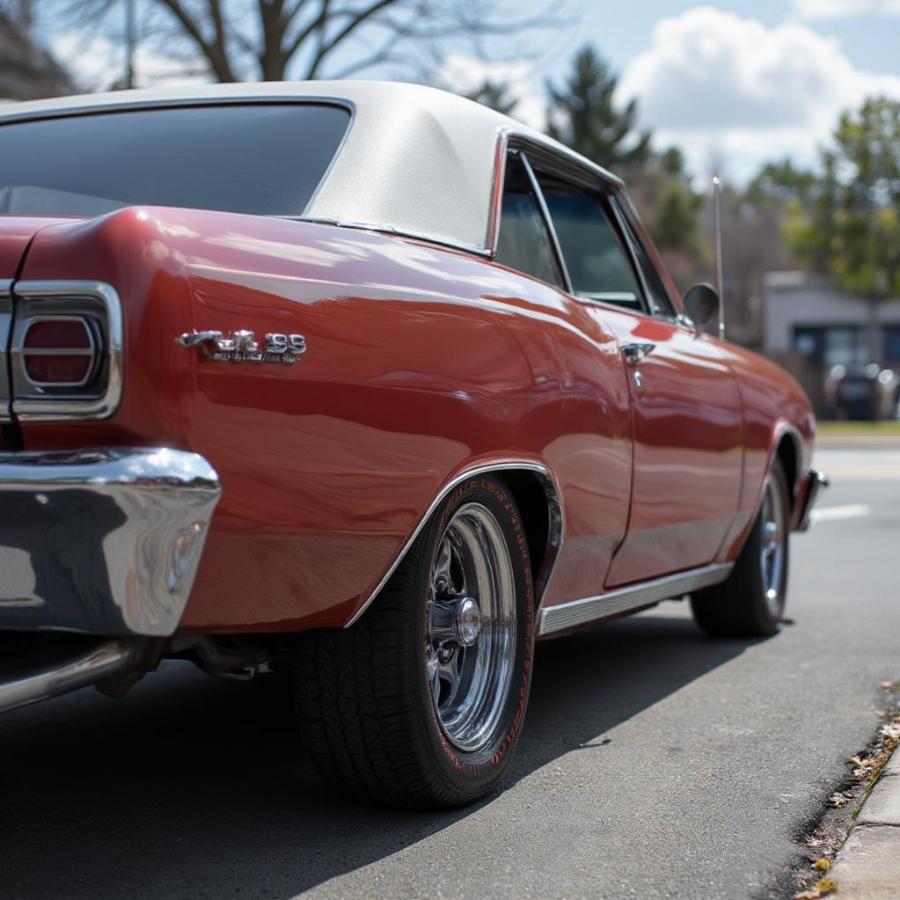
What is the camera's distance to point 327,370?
290 centimetres

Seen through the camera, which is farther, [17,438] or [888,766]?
[888,766]

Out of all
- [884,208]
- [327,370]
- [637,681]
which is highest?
[884,208]

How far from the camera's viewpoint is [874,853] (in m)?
3.12

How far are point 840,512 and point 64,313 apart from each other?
33.7ft

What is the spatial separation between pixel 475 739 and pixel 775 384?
9.69ft

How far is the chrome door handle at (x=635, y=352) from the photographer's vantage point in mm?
4391

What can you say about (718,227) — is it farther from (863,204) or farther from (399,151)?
(863,204)

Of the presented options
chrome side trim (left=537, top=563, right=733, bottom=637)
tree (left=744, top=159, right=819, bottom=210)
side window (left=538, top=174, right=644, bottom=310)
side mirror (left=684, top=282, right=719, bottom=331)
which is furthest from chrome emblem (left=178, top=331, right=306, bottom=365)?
tree (left=744, top=159, right=819, bottom=210)

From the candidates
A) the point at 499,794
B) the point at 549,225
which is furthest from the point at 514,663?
the point at 549,225

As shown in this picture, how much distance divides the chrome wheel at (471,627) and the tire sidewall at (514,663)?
0.06 ft

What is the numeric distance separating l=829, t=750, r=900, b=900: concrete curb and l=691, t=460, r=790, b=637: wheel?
2.32m

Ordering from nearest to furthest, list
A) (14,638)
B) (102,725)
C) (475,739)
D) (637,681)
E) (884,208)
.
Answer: (14,638) < (475,739) < (102,725) < (637,681) < (884,208)

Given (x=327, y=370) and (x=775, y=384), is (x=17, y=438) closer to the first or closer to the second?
(x=327, y=370)

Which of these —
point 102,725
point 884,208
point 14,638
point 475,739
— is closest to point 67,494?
point 14,638
